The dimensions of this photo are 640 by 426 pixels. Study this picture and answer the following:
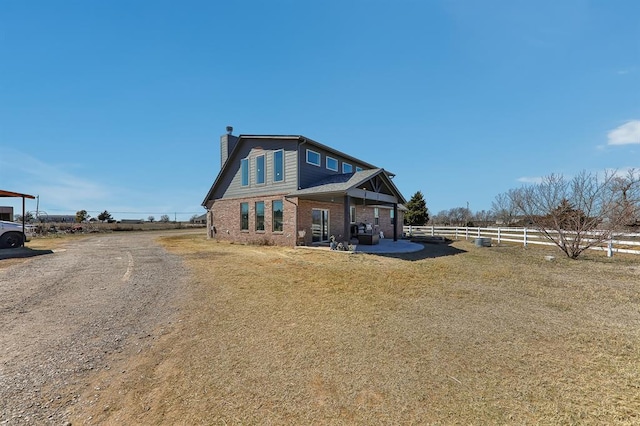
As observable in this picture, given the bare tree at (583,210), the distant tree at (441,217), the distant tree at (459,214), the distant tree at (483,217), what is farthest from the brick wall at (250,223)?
the distant tree at (441,217)

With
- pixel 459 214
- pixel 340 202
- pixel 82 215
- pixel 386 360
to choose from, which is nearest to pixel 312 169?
pixel 340 202

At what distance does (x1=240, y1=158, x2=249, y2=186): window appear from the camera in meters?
18.5

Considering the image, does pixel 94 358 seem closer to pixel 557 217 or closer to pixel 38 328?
pixel 38 328

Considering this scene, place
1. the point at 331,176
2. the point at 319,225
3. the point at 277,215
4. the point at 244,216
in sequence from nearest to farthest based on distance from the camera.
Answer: the point at 277,215 < the point at 319,225 < the point at 331,176 < the point at 244,216

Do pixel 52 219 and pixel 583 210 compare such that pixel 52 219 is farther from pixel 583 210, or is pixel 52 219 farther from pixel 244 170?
pixel 583 210

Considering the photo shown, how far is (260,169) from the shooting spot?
1761cm

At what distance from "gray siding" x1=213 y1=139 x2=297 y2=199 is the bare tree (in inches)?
510

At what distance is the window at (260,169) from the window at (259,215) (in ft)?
4.55

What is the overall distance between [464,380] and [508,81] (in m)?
14.1

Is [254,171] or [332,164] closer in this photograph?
[254,171]

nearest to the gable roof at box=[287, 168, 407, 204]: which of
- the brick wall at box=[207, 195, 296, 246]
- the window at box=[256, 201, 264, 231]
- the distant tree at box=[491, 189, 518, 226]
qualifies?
the brick wall at box=[207, 195, 296, 246]

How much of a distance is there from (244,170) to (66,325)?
15081 millimetres

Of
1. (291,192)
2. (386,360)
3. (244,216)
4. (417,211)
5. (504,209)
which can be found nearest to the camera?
(386,360)

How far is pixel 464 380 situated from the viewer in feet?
9.52
